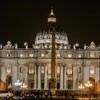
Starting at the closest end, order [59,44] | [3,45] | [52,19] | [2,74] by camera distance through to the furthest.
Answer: [52,19] → [2,74] → [3,45] → [59,44]

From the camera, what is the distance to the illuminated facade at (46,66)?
17612 cm

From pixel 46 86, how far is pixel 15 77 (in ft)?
31.6

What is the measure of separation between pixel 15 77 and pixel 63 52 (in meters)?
16.3

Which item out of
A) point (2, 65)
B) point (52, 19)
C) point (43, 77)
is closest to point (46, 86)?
point (43, 77)

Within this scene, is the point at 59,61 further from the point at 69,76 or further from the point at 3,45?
the point at 3,45

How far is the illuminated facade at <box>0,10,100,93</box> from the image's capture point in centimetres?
17612

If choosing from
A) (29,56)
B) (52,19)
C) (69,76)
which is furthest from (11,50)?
(52,19)

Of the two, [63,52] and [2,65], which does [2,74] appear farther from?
[63,52]

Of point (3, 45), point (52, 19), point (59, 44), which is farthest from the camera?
point (59, 44)

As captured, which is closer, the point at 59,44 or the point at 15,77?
the point at 15,77

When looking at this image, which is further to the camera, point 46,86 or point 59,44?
point 59,44

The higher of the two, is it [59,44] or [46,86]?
[59,44]

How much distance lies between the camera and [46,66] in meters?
177

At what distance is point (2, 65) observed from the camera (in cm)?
17475
